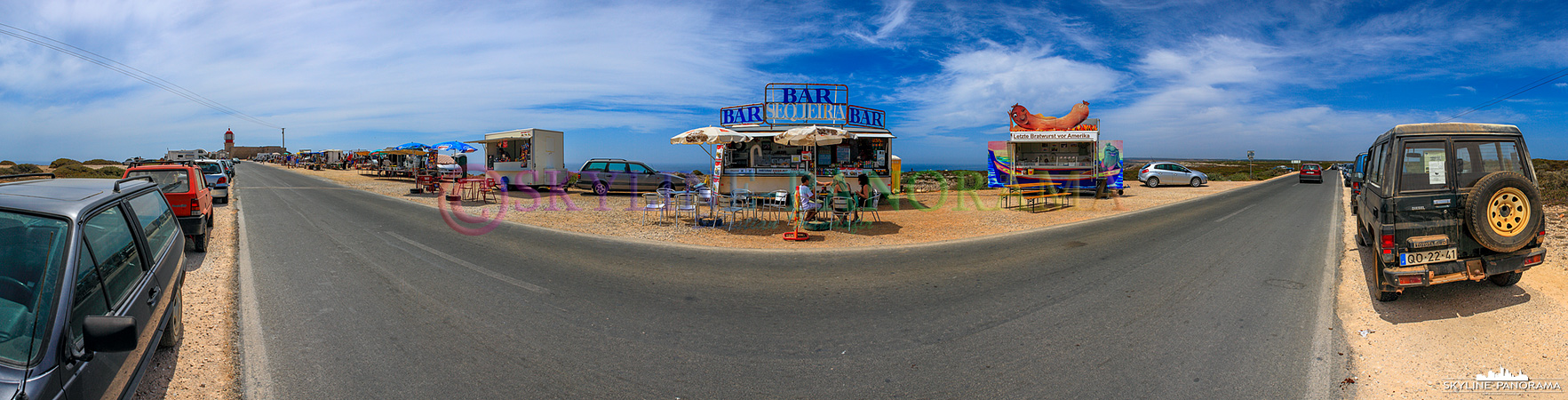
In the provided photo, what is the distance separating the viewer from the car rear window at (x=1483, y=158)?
524 cm

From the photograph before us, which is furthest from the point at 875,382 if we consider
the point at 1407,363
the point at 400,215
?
the point at 400,215

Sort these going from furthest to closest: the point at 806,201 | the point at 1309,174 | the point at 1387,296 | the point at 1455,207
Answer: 1. the point at 1309,174
2. the point at 806,201
3. the point at 1387,296
4. the point at 1455,207

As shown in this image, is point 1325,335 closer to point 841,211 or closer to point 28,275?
point 28,275

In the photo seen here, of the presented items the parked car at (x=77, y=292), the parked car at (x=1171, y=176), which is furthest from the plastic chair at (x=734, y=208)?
the parked car at (x=1171, y=176)

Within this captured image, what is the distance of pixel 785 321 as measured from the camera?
5.23 m

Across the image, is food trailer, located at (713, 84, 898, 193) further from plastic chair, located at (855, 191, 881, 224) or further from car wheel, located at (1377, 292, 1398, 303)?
car wheel, located at (1377, 292, 1398, 303)

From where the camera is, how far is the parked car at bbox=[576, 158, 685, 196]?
22.1 meters

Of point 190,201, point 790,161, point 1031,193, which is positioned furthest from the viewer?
point 790,161

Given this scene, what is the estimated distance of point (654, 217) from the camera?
13555 mm

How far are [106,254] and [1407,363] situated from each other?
7.71 m

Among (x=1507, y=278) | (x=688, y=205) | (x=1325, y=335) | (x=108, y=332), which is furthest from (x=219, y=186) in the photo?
(x=1507, y=278)

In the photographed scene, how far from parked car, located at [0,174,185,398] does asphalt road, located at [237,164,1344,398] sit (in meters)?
0.73

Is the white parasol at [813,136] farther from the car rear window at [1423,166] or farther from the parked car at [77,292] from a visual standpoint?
the parked car at [77,292]

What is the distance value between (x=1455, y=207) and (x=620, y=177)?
20.5m
